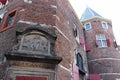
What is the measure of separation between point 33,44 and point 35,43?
126 millimetres

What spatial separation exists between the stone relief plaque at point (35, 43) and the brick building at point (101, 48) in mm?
8484

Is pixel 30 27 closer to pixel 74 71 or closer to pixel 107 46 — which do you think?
pixel 74 71

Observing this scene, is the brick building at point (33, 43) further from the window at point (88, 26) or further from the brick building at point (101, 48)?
the window at point (88, 26)

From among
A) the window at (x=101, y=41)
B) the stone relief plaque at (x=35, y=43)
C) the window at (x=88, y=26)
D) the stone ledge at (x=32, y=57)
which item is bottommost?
the stone ledge at (x=32, y=57)

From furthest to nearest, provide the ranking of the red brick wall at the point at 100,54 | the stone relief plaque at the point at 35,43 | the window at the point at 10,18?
the red brick wall at the point at 100,54
the window at the point at 10,18
the stone relief plaque at the point at 35,43

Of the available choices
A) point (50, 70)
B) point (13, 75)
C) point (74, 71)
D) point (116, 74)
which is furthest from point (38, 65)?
point (116, 74)

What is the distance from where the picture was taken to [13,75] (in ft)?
20.7

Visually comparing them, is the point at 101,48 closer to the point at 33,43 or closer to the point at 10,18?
the point at 33,43

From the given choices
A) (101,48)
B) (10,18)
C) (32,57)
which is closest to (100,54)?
(101,48)

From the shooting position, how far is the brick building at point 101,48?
48.6ft

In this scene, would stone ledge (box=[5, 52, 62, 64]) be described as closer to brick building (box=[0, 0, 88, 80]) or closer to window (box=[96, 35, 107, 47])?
brick building (box=[0, 0, 88, 80])

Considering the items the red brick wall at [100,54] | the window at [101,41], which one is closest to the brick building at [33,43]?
the red brick wall at [100,54]

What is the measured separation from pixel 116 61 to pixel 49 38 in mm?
10742

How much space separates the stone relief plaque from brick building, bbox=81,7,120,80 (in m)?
8.48
